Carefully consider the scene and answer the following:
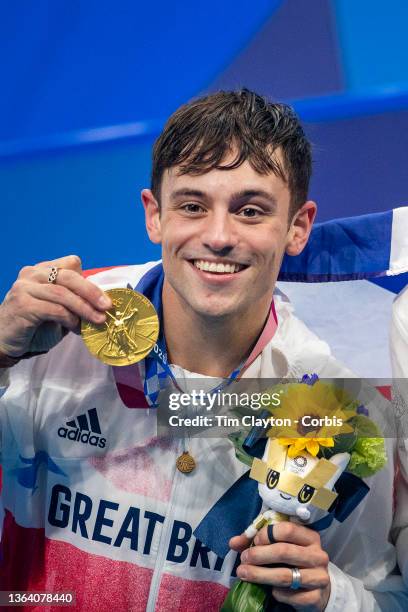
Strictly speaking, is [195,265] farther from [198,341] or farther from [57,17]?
[57,17]

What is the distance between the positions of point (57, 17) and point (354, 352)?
3211 millimetres

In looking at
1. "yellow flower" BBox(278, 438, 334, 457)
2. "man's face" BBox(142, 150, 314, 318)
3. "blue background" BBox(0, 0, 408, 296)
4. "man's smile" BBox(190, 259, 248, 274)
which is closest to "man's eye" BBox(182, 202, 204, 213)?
"man's face" BBox(142, 150, 314, 318)

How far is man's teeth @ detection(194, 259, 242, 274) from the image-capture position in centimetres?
186

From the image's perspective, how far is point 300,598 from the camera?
5.56ft

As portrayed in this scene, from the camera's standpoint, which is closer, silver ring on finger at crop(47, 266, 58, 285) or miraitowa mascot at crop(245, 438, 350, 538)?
miraitowa mascot at crop(245, 438, 350, 538)

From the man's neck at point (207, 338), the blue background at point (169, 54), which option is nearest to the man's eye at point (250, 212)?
the man's neck at point (207, 338)

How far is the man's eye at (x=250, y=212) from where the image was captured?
190 centimetres

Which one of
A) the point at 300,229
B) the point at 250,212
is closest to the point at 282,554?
the point at 250,212

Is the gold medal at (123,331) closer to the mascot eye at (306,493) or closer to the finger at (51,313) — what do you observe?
the finger at (51,313)

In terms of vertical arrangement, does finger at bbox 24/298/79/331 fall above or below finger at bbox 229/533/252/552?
above

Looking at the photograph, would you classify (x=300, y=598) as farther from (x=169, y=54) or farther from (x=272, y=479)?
(x=169, y=54)

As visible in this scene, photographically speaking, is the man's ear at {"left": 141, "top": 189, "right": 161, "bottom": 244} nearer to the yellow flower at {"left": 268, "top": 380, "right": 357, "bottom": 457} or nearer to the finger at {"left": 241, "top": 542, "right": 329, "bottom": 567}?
the yellow flower at {"left": 268, "top": 380, "right": 357, "bottom": 457}

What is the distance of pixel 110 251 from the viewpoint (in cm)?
327

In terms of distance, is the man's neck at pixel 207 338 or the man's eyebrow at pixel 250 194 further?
the man's neck at pixel 207 338
